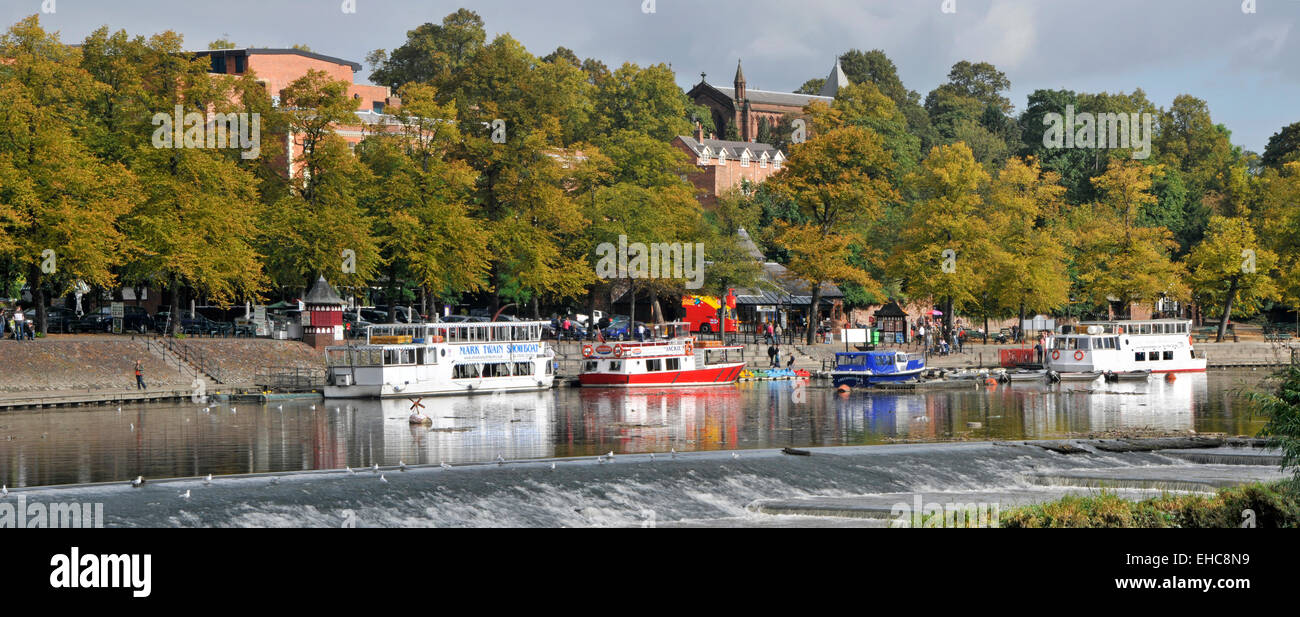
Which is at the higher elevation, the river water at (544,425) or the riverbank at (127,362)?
the riverbank at (127,362)

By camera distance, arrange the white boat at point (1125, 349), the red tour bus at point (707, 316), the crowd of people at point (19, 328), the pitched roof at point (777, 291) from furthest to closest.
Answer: the red tour bus at point (707, 316)
the pitched roof at point (777, 291)
the white boat at point (1125, 349)
the crowd of people at point (19, 328)

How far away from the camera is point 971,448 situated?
40281 millimetres

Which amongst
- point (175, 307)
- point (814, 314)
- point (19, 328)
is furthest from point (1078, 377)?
point (19, 328)

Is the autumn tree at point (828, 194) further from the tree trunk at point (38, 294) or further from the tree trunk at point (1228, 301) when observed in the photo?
the tree trunk at point (38, 294)

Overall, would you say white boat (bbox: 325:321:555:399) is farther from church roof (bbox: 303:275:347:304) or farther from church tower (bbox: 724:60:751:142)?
church tower (bbox: 724:60:751:142)

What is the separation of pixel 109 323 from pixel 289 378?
13346 millimetres

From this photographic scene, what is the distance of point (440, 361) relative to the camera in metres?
67.6

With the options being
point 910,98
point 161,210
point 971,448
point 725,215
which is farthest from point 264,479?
point 910,98

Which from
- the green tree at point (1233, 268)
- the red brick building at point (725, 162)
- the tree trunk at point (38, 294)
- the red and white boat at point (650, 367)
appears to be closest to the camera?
the tree trunk at point (38, 294)

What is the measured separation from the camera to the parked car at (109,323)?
71562mm
